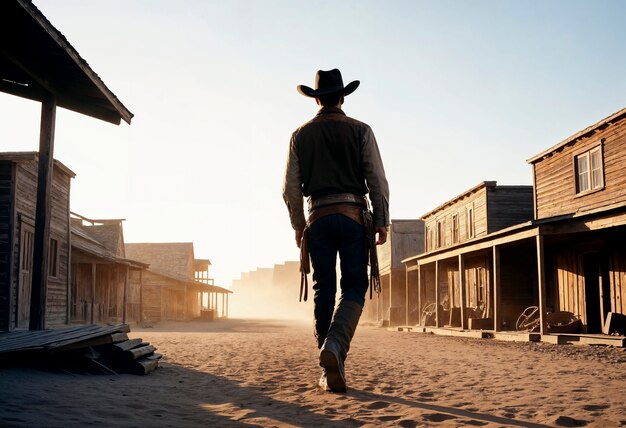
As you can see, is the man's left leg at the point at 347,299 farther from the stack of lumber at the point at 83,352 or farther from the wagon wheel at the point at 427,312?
the wagon wheel at the point at 427,312

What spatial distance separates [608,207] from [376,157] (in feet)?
28.2

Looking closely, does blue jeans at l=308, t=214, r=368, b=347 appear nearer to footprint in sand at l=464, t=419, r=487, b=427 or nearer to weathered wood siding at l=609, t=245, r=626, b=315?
footprint in sand at l=464, t=419, r=487, b=427

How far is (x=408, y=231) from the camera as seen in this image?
35.2m

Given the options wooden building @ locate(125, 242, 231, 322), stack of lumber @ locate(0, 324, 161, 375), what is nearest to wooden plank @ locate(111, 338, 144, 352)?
stack of lumber @ locate(0, 324, 161, 375)

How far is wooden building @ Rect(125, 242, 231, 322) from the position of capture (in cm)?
3734

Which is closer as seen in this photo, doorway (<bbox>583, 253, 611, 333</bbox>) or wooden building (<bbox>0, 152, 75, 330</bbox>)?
wooden building (<bbox>0, 152, 75, 330</bbox>)

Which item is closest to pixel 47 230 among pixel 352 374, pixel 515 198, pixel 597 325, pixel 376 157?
pixel 352 374

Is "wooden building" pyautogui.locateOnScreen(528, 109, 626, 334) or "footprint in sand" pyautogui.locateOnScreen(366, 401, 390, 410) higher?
"wooden building" pyautogui.locateOnScreen(528, 109, 626, 334)

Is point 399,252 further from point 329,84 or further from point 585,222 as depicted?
point 329,84

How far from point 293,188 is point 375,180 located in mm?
650

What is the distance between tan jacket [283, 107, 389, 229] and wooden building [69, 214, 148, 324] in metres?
16.4

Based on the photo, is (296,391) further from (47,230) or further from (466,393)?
(47,230)

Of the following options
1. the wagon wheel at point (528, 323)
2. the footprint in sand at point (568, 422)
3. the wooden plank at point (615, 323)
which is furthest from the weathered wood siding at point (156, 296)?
the footprint in sand at point (568, 422)

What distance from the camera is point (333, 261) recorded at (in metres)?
4.64
